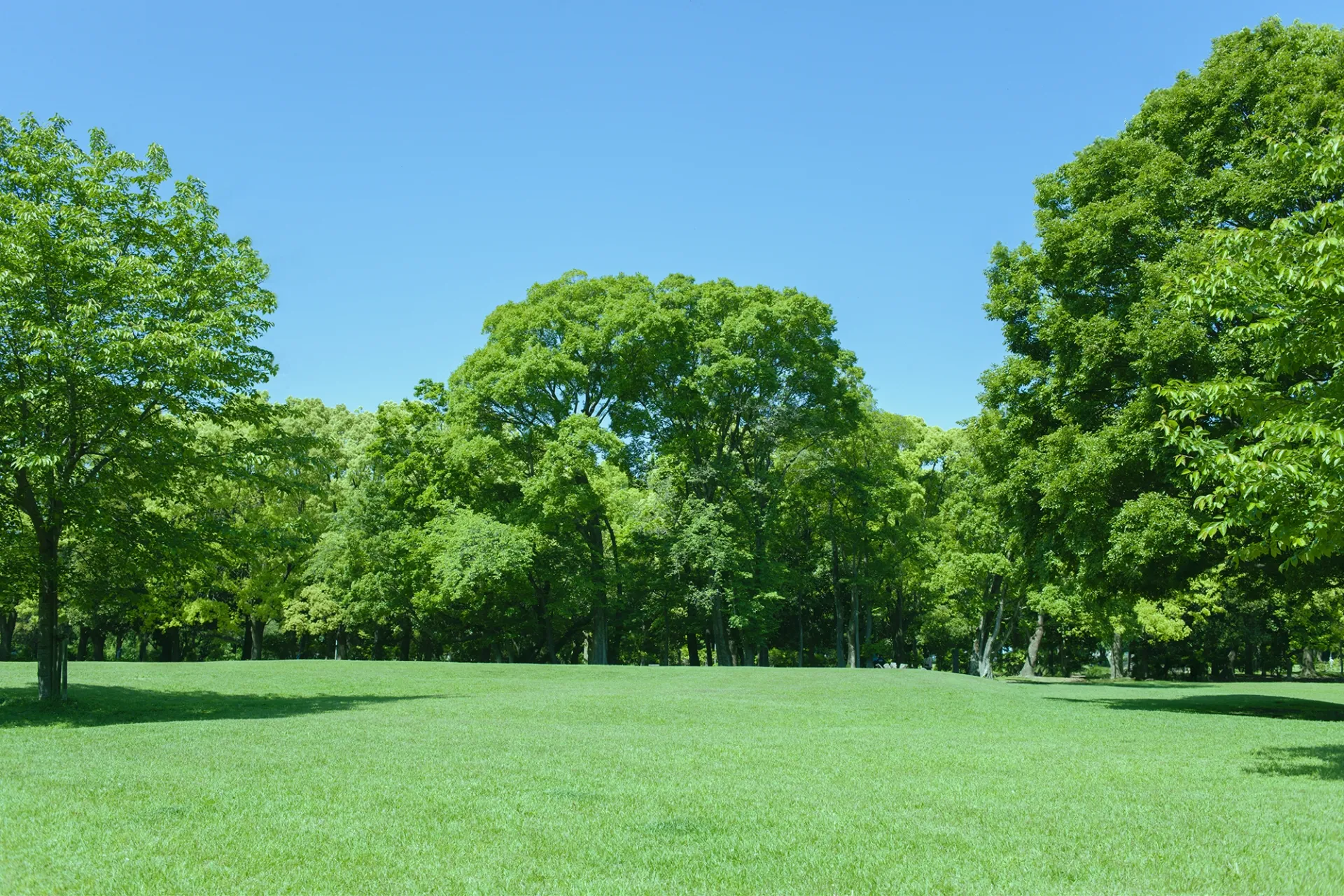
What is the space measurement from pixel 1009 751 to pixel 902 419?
140 feet

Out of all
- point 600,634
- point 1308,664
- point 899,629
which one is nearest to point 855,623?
point 899,629

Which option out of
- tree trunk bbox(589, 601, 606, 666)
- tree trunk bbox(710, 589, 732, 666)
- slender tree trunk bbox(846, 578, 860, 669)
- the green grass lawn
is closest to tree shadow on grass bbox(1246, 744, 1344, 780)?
the green grass lawn

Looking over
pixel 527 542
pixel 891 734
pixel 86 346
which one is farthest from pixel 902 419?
pixel 86 346

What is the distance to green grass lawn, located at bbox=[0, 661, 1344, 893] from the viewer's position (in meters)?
6.05

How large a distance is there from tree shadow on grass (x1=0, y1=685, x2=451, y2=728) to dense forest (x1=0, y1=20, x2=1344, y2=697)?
1.13 metres

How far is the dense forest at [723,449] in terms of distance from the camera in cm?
1586

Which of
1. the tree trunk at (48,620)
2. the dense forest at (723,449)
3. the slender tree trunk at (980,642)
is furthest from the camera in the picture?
the slender tree trunk at (980,642)

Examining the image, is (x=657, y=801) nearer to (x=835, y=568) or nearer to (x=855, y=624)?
(x=835, y=568)

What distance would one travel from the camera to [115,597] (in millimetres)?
19641

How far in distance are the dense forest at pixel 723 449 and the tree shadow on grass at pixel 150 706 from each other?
1129 mm

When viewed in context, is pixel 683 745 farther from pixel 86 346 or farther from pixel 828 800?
pixel 86 346

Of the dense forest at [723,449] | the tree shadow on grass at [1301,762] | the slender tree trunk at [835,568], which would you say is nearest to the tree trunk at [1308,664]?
the dense forest at [723,449]

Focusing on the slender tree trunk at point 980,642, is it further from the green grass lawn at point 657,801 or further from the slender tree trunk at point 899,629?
the green grass lawn at point 657,801

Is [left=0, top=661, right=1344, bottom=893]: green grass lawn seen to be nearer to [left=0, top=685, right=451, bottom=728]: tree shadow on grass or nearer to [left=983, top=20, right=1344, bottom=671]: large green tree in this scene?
[left=0, top=685, right=451, bottom=728]: tree shadow on grass
